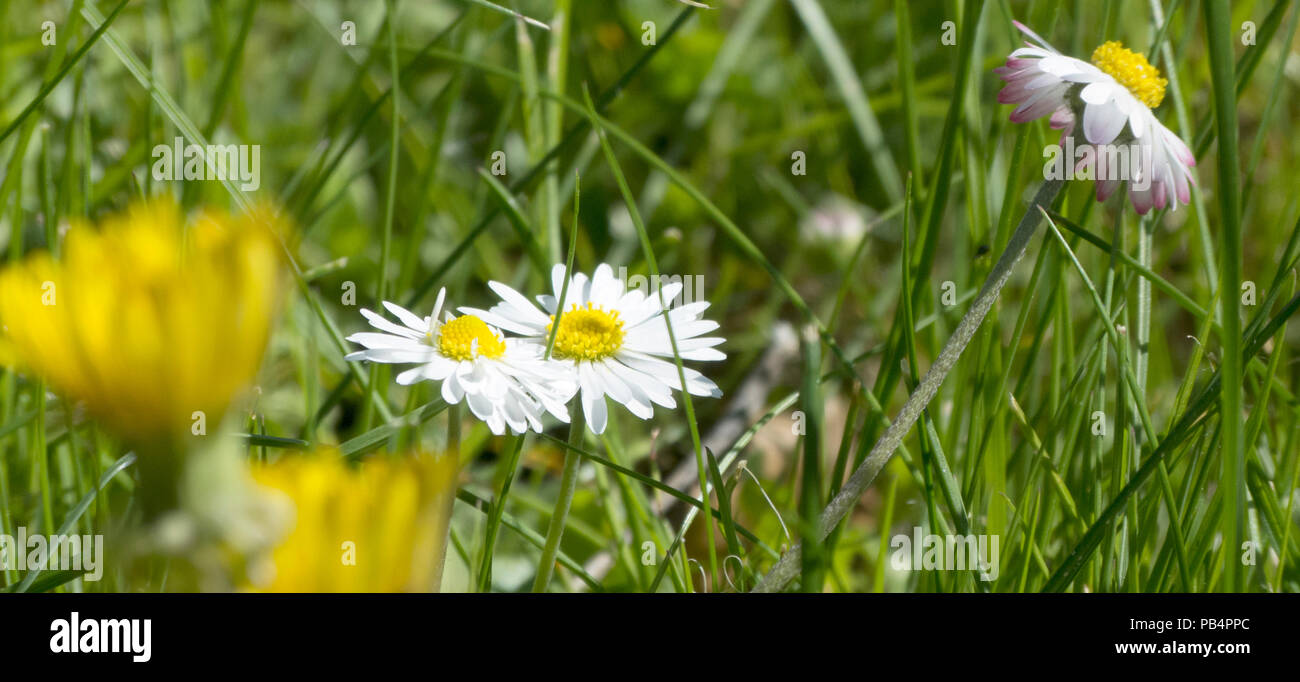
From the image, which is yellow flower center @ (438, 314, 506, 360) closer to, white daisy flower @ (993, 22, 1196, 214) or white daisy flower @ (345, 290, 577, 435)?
white daisy flower @ (345, 290, 577, 435)

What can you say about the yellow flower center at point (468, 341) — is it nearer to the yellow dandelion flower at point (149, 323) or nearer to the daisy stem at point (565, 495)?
the daisy stem at point (565, 495)

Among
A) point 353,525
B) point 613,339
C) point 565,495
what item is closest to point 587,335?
point 613,339

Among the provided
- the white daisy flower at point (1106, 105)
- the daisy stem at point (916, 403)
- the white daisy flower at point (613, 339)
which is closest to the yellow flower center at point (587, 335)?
the white daisy flower at point (613, 339)

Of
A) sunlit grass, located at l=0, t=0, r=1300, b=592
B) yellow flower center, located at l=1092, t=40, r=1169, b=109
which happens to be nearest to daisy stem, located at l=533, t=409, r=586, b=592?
sunlit grass, located at l=0, t=0, r=1300, b=592

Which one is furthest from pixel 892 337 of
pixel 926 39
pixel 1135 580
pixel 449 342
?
pixel 926 39
